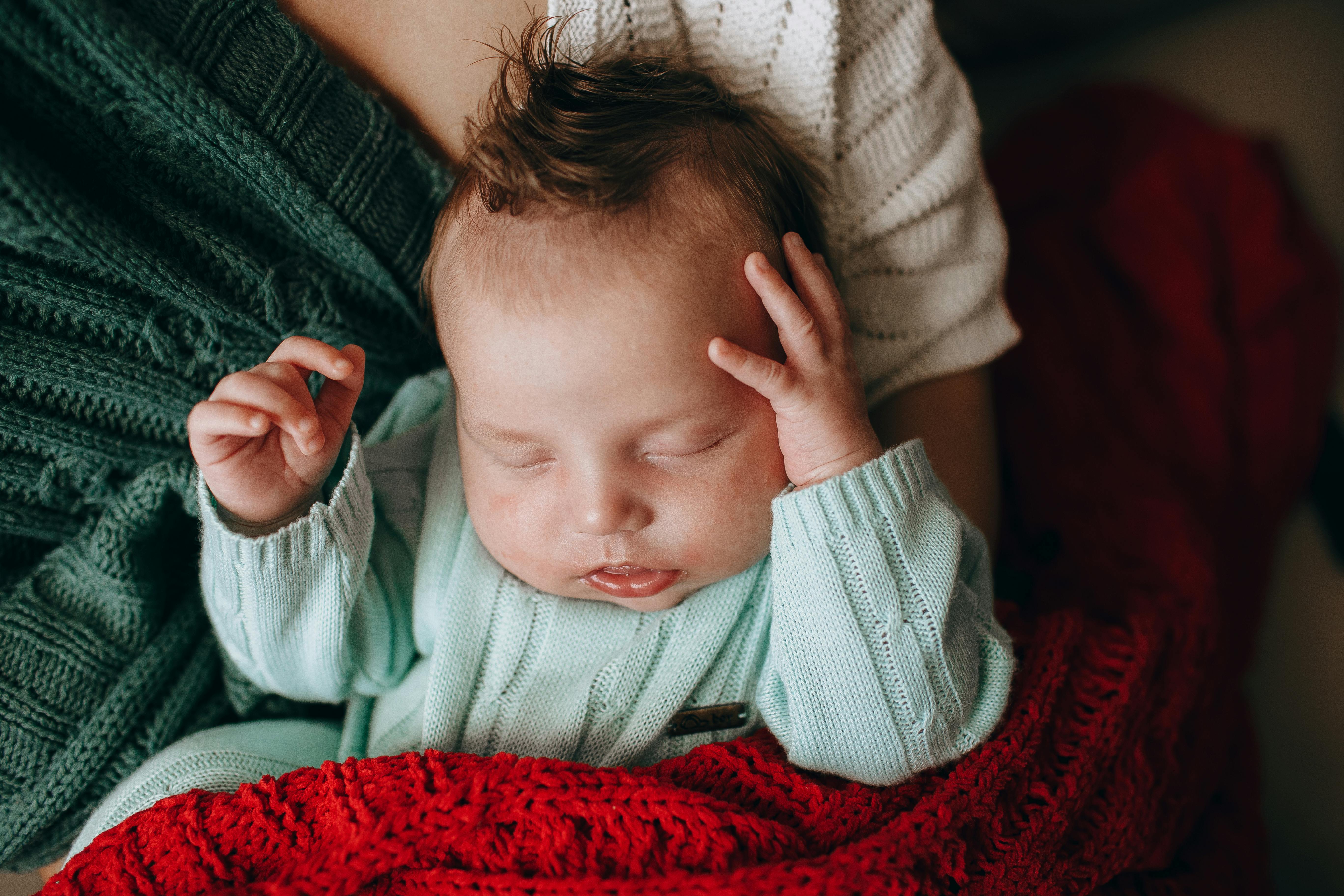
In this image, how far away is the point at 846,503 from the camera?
0.71 metres

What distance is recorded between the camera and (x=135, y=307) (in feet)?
2.34

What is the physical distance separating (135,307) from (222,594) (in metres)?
0.27

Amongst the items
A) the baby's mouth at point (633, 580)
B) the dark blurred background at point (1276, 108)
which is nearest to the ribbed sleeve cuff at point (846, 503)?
the baby's mouth at point (633, 580)

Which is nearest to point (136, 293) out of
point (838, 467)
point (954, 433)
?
point (838, 467)

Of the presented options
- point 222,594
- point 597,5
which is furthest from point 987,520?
point 222,594

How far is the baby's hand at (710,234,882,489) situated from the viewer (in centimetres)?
68

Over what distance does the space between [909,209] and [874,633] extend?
45 centimetres

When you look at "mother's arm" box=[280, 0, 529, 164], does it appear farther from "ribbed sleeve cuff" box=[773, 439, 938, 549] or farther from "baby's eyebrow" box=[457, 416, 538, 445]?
"ribbed sleeve cuff" box=[773, 439, 938, 549]

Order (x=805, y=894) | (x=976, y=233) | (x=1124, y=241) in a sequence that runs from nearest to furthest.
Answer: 1. (x=805, y=894)
2. (x=976, y=233)
3. (x=1124, y=241)

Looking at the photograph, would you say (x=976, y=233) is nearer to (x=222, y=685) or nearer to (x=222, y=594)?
(x=222, y=594)

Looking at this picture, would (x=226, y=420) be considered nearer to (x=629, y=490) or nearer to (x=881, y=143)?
(x=629, y=490)

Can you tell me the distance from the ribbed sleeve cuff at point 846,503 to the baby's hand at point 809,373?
0.06 feet

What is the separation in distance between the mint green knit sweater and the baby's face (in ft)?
0.22

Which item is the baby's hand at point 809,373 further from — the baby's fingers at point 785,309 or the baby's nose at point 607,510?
the baby's nose at point 607,510
